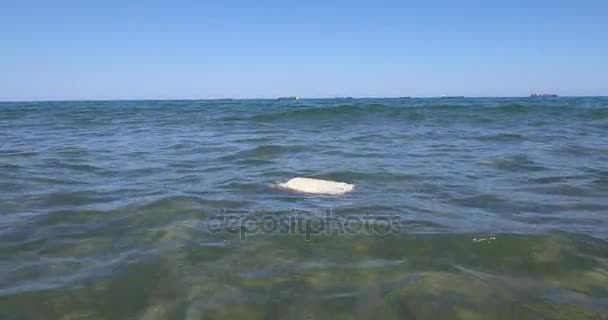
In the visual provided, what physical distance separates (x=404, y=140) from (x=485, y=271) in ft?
27.7

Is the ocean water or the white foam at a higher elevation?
the white foam

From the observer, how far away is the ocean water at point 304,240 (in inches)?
106

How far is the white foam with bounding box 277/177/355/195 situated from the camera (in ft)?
18.2

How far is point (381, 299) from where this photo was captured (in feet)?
9.03

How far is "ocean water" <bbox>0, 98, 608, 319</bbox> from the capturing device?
2697 mm

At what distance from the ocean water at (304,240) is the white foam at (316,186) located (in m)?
0.17

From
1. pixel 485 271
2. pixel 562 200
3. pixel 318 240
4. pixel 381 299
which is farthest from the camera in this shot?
pixel 562 200

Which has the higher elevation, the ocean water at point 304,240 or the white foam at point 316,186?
the white foam at point 316,186

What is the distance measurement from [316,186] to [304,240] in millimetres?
1923

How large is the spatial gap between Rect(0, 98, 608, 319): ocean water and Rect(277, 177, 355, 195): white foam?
0.57ft

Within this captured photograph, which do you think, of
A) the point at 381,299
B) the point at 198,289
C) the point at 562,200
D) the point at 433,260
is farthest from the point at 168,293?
the point at 562,200

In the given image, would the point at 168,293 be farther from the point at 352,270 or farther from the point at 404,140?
the point at 404,140

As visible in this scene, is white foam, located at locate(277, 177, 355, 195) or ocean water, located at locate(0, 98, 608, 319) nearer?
ocean water, located at locate(0, 98, 608, 319)

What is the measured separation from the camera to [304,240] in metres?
3.80
